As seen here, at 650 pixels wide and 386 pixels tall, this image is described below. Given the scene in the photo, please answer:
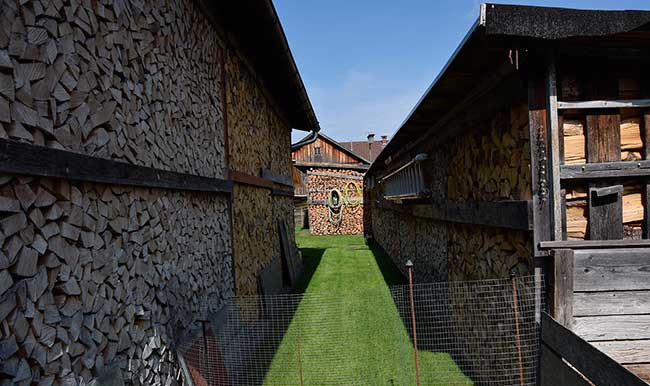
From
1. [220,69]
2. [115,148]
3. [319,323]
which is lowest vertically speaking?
[319,323]

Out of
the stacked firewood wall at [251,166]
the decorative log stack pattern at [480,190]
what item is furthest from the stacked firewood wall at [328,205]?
the decorative log stack pattern at [480,190]

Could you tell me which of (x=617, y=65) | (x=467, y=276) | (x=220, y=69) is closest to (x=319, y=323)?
(x=467, y=276)

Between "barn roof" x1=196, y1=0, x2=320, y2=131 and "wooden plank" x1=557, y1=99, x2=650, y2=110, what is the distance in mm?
3301

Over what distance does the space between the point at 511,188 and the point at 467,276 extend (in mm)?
1624

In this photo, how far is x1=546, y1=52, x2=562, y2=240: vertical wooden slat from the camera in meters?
2.88

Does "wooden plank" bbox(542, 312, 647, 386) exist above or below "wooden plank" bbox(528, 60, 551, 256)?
below

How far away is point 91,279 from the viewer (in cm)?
208

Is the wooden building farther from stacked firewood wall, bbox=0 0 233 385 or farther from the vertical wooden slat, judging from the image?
the vertical wooden slat

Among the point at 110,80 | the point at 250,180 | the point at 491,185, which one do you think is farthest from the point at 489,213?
the point at 250,180

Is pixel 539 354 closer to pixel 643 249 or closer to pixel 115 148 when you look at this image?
pixel 643 249

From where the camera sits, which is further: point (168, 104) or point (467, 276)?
point (467, 276)

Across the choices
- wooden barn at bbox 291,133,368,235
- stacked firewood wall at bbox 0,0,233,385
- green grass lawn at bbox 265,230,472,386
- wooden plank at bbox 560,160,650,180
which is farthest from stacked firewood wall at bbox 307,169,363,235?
wooden plank at bbox 560,160,650,180

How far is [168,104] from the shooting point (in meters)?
3.17

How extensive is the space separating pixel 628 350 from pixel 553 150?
160 cm
